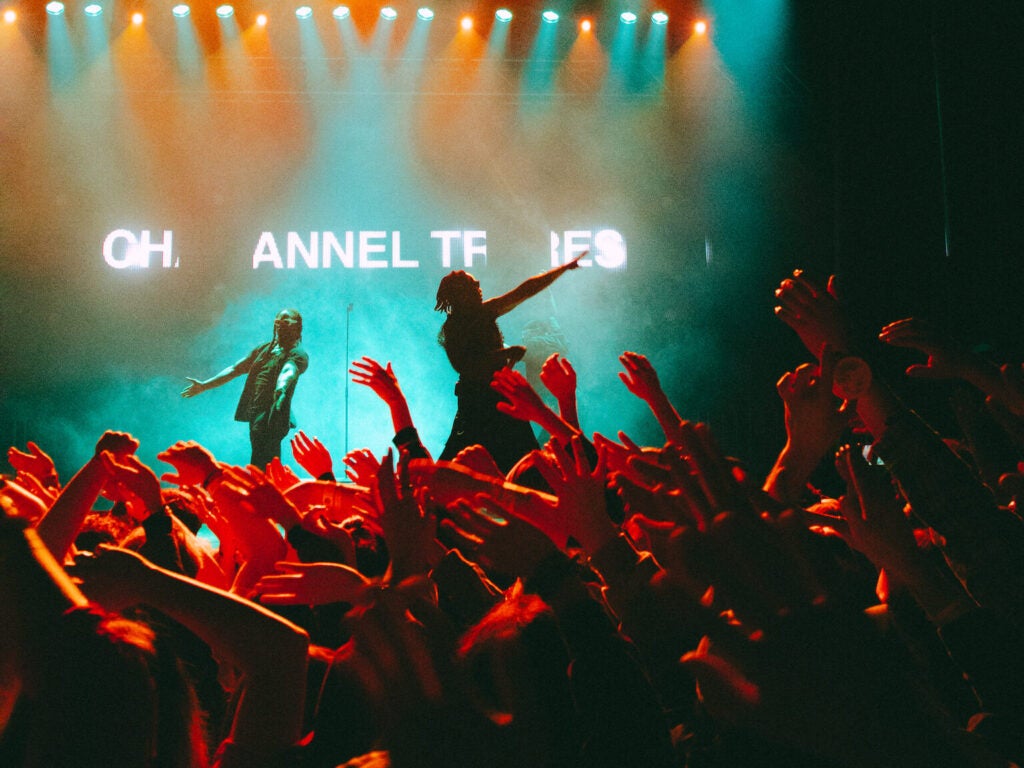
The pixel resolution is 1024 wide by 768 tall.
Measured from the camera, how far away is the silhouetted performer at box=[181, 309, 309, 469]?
280 inches

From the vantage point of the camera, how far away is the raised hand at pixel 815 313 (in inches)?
59.1

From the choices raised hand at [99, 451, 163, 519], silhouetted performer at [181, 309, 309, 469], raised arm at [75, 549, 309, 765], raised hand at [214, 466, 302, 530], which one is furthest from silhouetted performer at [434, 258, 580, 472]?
silhouetted performer at [181, 309, 309, 469]

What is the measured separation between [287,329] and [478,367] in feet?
15.5

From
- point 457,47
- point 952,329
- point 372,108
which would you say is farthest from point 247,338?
point 952,329

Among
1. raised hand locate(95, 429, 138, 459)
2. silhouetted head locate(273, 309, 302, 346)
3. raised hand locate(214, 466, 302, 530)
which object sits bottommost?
raised hand locate(214, 466, 302, 530)

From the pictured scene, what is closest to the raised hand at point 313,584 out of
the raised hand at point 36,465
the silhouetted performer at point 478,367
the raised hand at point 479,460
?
the raised hand at point 479,460

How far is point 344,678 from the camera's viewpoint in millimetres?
987

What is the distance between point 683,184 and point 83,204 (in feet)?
21.0

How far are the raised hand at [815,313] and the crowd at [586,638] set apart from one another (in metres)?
0.08

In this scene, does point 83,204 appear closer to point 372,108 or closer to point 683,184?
point 372,108

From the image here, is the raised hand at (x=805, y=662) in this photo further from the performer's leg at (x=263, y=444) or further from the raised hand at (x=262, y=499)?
the performer's leg at (x=263, y=444)

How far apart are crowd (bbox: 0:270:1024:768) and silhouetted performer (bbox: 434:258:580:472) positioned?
4.92 ft

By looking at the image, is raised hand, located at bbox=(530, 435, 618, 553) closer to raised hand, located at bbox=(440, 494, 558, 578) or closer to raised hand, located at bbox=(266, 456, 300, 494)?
raised hand, located at bbox=(440, 494, 558, 578)

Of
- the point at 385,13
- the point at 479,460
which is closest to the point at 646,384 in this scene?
the point at 479,460
